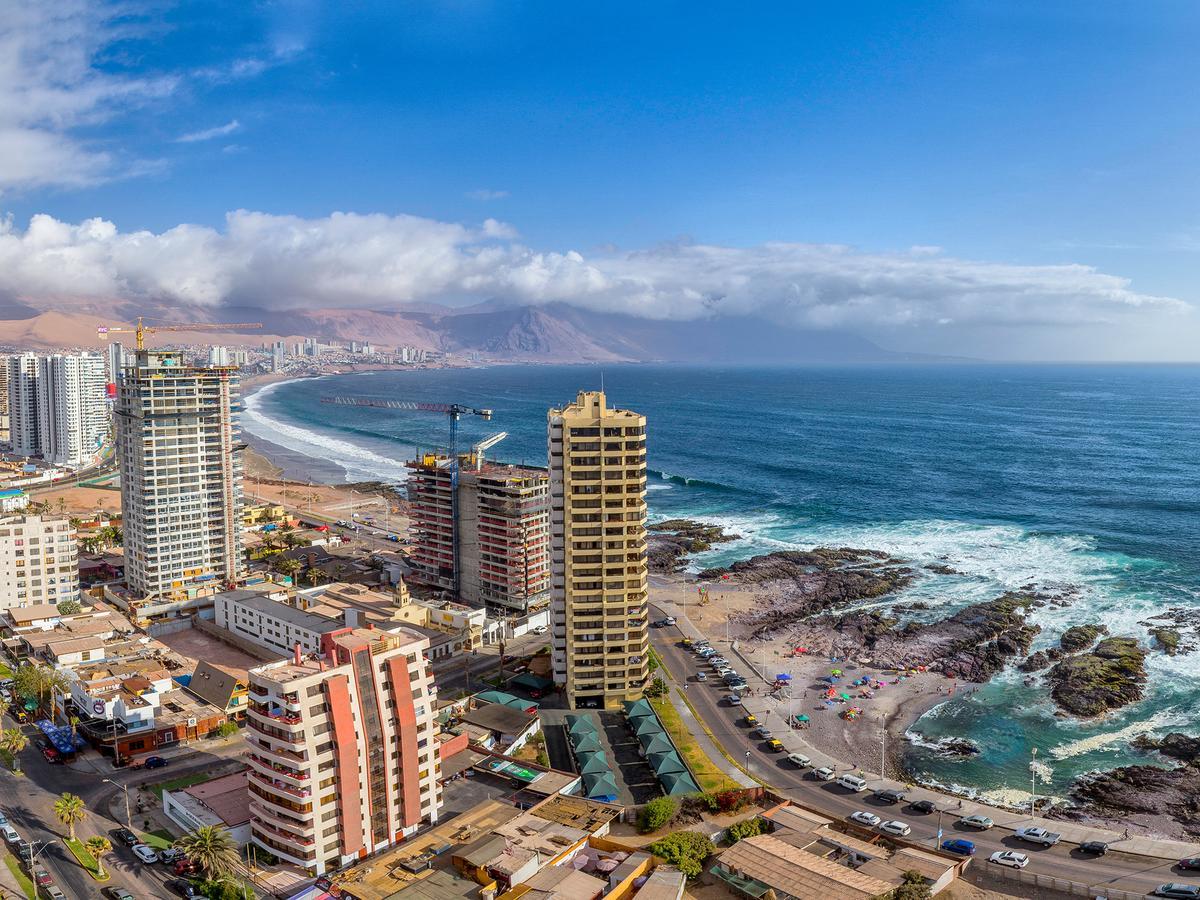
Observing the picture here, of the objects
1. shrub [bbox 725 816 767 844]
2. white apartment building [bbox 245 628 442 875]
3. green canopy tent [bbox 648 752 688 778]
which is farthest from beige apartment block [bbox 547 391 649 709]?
white apartment building [bbox 245 628 442 875]

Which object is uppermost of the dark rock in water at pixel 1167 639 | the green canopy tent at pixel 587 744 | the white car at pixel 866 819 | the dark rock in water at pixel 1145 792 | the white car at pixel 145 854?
the dark rock in water at pixel 1167 639

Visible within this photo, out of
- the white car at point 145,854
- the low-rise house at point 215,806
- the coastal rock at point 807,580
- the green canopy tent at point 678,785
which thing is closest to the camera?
the white car at point 145,854

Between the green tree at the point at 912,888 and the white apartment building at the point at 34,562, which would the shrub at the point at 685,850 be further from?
the white apartment building at the point at 34,562

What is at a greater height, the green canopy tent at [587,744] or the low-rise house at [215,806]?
the low-rise house at [215,806]

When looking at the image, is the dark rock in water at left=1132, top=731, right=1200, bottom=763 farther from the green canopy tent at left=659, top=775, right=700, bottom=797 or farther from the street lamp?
the street lamp

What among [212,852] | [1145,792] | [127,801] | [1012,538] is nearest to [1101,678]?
[1145,792]

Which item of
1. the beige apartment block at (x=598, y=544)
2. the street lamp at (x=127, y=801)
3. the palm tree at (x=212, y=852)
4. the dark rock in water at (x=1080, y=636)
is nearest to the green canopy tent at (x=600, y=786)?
the beige apartment block at (x=598, y=544)

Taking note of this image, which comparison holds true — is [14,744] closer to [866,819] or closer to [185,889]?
[185,889]
